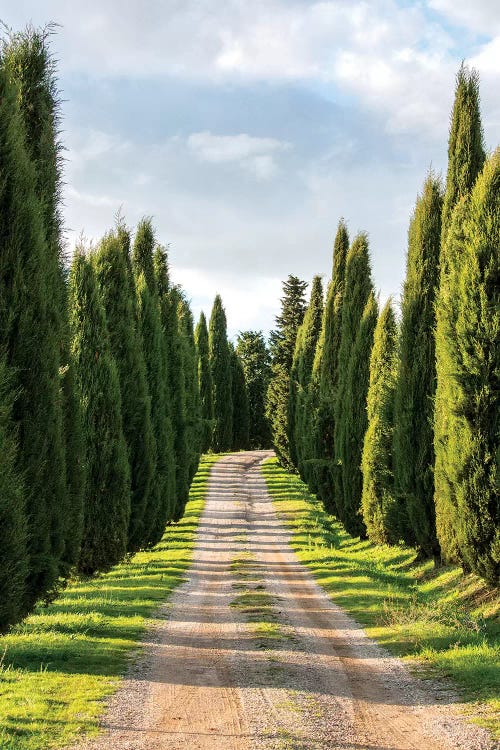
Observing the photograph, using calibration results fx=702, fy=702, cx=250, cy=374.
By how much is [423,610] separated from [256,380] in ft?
209

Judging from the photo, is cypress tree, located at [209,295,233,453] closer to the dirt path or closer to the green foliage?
the green foliage

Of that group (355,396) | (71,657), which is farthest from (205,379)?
(71,657)

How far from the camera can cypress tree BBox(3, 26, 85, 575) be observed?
10.4m

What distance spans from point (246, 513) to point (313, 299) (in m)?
16.5

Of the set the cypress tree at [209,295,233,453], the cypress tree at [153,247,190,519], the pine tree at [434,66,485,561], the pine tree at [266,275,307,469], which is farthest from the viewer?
the cypress tree at [209,295,233,453]

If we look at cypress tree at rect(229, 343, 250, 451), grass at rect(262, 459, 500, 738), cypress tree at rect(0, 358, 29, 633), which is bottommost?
grass at rect(262, 459, 500, 738)

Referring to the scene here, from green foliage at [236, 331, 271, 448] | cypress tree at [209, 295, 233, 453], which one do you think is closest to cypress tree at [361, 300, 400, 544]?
cypress tree at [209, 295, 233, 453]

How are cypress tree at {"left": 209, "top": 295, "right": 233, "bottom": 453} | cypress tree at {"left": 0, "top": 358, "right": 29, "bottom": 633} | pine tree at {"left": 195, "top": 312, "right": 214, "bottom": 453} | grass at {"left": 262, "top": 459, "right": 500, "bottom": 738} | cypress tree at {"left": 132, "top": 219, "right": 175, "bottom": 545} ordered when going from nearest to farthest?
cypress tree at {"left": 0, "top": 358, "right": 29, "bottom": 633}, grass at {"left": 262, "top": 459, "right": 500, "bottom": 738}, cypress tree at {"left": 132, "top": 219, "right": 175, "bottom": 545}, pine tree at {"left": 195, "top": 312, "right": 214, "bottom": 453}, cypress tree at {"left": 209, "top": 295, "right": 233, "bottom": 453}

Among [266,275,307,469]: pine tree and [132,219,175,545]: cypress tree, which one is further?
[266,275,307,469]: pine tree

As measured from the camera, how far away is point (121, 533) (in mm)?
15344

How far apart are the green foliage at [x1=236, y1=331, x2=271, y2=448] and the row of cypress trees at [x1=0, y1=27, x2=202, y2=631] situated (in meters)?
50.8

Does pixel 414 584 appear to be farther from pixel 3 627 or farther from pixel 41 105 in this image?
pixel 41 105

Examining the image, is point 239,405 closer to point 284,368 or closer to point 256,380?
point 256,380

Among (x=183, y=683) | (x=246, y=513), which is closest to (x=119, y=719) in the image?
(x=183, y=683)
